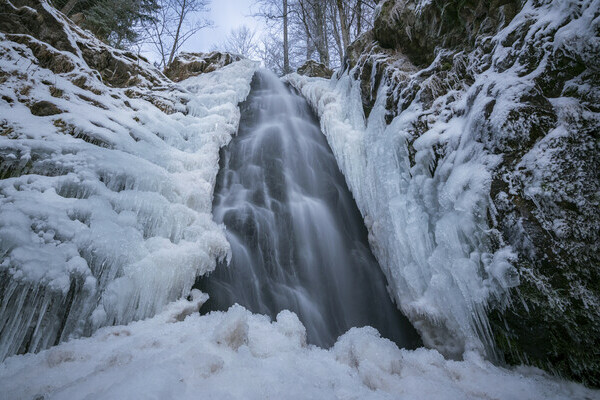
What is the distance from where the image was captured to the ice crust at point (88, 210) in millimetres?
2008

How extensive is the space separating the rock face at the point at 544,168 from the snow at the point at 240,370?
37 cm

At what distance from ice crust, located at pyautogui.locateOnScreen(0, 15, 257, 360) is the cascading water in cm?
46

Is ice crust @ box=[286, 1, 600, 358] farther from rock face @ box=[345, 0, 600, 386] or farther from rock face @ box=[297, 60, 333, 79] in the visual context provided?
rock face @ box=[297, 60, 333, 79]

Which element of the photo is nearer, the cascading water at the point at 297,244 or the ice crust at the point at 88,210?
the ice crust at the point at 88,210

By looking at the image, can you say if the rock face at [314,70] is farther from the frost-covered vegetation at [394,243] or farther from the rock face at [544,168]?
the rock face at [544,168]

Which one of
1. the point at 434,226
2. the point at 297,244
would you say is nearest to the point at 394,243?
the point at 434,226

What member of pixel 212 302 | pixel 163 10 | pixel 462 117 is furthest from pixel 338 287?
pixel 163 10

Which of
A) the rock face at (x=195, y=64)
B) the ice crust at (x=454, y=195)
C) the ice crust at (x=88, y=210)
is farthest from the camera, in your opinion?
the rock face at (x=195, y=64)

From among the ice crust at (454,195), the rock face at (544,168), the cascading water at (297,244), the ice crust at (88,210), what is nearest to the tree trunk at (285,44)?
the cascading water at (297,244)

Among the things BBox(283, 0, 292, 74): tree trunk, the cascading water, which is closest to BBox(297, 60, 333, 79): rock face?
BBox(283, 0, 292, 74): tree trunk

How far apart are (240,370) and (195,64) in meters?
9.84

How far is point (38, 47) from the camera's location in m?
4.62

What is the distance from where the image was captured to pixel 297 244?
13.5 feet

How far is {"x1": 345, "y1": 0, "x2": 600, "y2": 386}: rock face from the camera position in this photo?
6.21ft
